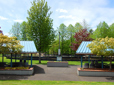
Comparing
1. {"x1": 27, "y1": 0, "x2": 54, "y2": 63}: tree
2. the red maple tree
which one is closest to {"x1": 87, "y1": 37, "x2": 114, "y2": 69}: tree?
{"x1": 27, "y1": 0, "x2": 54, "y2": 63}: tree

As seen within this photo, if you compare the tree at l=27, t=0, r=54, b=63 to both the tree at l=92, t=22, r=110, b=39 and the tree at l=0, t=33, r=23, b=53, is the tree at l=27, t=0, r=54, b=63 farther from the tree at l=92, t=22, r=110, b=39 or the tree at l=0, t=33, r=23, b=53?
the tree at l=92, t=22, r=110, b=39

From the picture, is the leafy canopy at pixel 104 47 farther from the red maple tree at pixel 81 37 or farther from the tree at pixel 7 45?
the red maple tree at pixel 81 37

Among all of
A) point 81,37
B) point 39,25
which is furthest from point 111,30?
point 39,25

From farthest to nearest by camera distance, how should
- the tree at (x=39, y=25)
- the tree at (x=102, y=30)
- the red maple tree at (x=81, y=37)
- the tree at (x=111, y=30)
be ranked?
1. the tree at (x=102, y=30)
2. the tree at (x=111, y=30)
3. the red maple tree at (x=81, y=37)
4. the tree at (x=39, y=25)

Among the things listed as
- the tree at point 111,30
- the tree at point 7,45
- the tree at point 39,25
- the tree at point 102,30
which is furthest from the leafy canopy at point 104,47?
the tree at point 111,30

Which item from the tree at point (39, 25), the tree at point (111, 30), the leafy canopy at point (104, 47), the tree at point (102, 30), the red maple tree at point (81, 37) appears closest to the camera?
the leafy canopy at point (104, 47)

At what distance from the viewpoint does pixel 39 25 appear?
27.3 meters

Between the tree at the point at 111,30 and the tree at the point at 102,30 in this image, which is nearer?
the tree at the point at 111,30

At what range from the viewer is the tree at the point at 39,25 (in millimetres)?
26938

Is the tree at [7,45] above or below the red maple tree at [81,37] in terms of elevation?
below

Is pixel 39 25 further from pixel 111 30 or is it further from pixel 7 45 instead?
pixel 111 30

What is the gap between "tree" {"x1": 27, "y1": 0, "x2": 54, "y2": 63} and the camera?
88.4 ft

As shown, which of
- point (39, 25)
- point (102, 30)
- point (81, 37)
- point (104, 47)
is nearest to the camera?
point (104, 47)

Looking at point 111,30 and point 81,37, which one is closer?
point 81,37
